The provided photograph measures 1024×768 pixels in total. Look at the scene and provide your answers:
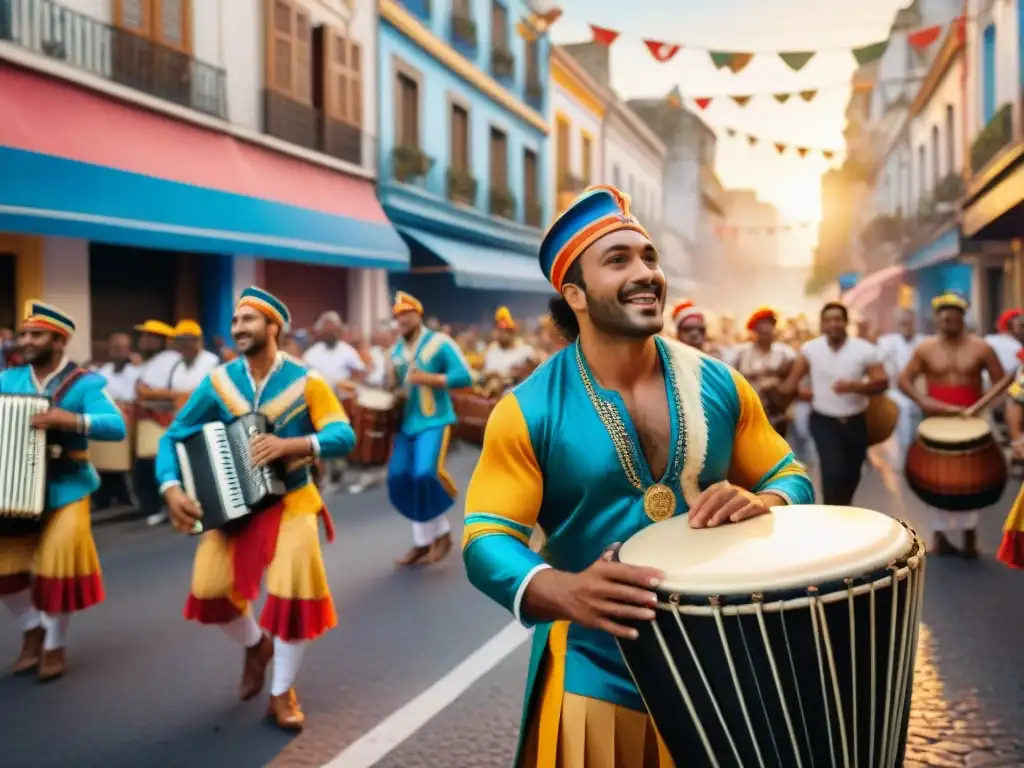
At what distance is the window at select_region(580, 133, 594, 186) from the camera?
3603cm

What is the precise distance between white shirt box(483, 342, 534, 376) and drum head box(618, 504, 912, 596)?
12.8 meters

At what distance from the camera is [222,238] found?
548 inches

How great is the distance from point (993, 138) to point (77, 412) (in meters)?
19.8

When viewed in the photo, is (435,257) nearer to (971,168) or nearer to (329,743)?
(971,168)

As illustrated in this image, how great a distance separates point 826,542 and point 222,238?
12.7m

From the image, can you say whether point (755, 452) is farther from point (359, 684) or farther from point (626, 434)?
point (359, 684)

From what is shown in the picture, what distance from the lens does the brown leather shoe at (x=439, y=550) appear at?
7.92 m

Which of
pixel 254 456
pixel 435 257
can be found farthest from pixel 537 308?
pixel 254 456

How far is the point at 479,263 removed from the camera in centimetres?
2325

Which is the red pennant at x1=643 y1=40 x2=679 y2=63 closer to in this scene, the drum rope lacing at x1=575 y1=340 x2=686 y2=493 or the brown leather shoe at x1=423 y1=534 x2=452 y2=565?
the brown leather shoe at x1=423 y1=534 x2=452 y2=565

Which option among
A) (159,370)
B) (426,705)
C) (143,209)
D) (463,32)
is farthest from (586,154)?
(426,705)

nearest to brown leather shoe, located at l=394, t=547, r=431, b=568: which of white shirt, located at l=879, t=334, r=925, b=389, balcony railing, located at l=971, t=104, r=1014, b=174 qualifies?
white shirt, located at l=879, t=334, r=925, b=389

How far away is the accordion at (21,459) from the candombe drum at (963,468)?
5.57 metres

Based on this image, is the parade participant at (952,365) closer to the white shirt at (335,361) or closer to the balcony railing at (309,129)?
the white shirt at (335,361)
